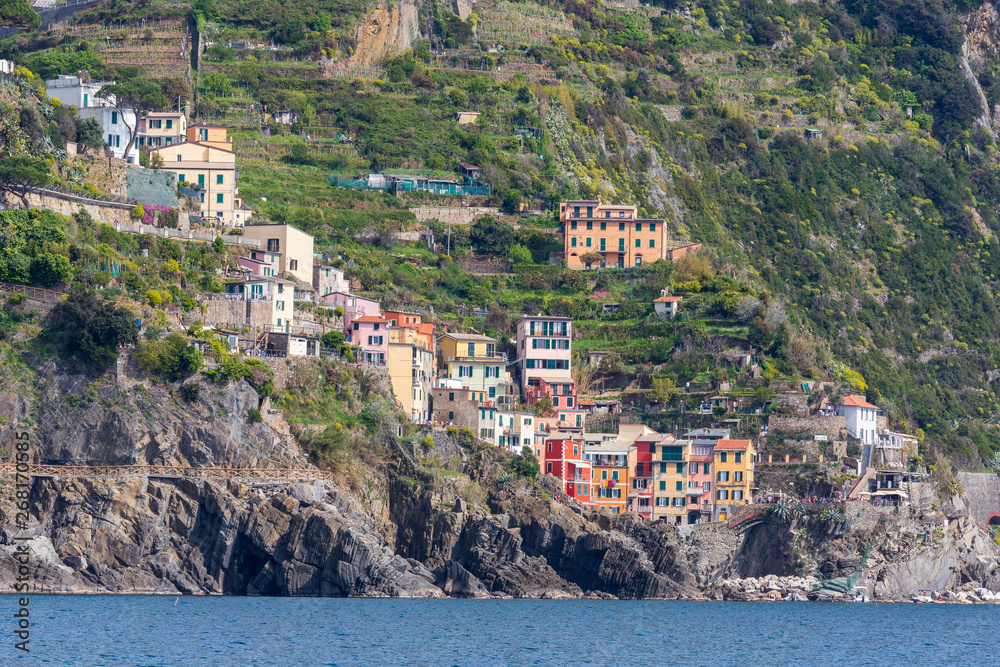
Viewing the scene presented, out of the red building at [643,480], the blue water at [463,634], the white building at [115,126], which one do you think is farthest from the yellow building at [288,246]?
the blue water at [463,634]

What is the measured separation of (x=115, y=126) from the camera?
123062 millimetres

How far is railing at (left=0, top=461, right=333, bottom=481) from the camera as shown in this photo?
9081 centimetres

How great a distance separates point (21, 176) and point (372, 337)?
21.9 meters

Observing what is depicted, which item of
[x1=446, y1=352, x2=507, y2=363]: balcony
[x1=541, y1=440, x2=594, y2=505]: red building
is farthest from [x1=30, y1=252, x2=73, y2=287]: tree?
[x1=541, y1=440, x2=594, y2=505]: red building

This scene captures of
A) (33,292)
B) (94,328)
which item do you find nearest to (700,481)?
(94,328)

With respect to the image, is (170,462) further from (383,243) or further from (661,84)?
(661,84)

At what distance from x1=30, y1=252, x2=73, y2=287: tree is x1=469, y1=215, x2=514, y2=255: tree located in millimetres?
42496

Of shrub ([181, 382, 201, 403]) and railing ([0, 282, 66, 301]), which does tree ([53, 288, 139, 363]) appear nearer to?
railing ([0, 282, 66, 301])

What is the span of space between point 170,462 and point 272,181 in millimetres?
46117

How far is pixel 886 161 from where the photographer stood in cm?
17712

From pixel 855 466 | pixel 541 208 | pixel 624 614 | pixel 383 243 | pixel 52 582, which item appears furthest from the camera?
pixel 541 208

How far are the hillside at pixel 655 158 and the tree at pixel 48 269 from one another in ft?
48.4

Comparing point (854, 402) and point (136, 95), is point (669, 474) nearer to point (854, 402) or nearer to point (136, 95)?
point (854, 402)

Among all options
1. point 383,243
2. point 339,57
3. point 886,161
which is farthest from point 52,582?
point 886,161
